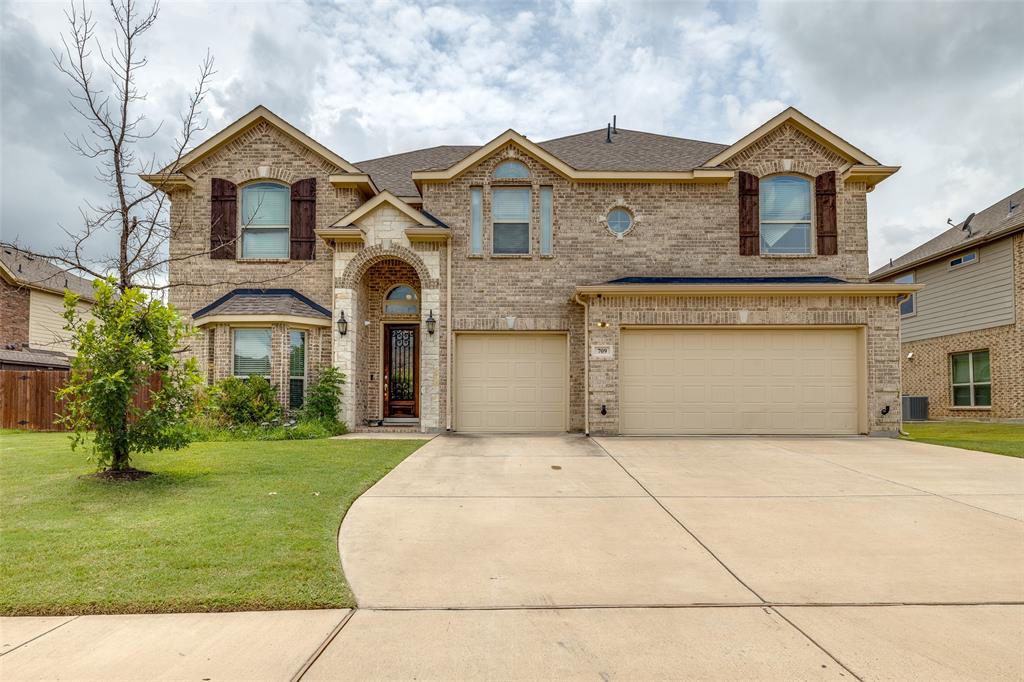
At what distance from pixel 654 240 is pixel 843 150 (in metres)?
4.81

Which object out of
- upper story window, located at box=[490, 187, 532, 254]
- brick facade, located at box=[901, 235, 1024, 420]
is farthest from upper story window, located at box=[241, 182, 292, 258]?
brick facade, located at box=[901, 235, 1024, 420]

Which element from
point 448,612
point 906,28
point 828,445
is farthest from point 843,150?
point 448,612

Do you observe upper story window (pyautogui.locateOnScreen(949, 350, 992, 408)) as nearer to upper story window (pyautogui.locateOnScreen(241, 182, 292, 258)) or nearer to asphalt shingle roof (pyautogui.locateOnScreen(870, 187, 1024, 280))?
asphalt shingle roof (pyautogui.locateOnScreen(870, 187, 1024, 280))

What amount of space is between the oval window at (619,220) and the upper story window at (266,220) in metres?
7.65

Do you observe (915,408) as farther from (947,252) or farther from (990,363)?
(947,252)

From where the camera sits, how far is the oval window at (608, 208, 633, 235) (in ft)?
42.8

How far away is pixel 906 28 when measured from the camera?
1210 cm

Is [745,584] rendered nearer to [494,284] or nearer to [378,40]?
[494,284]

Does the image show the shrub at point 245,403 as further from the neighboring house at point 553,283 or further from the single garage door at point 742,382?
the single garage door at point 742,382

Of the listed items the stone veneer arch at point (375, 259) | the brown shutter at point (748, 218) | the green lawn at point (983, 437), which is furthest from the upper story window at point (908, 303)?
the stone veneer arch at point (375, 259)

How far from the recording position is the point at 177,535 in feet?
14.6

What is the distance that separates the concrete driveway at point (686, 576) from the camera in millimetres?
2799

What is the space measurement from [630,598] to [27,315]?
25822 mm

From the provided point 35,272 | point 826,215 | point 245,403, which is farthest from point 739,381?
point 35,272
